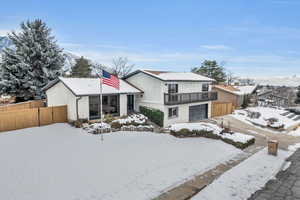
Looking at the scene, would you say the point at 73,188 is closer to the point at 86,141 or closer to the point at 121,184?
the point at 121,184

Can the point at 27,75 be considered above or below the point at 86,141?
above

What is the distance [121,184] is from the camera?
20.4ft

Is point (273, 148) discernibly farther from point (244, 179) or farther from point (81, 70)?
point (81, 70)

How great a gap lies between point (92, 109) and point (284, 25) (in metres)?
21.2

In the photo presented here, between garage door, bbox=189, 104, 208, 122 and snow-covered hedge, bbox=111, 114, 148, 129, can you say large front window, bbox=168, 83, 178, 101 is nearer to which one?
garage door, bbox=189, 104, 208, 122

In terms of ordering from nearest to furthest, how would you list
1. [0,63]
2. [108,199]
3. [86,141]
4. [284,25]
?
[108,199] < [86,141] < [284,25] < [0,63]

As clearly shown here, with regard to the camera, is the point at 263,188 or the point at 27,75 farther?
the point at 27,75

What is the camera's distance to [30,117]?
1360 cm

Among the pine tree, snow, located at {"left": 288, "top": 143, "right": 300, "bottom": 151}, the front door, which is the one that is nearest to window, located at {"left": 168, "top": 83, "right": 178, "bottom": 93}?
the front door

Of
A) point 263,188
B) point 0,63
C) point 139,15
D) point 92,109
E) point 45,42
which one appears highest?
point 139,15

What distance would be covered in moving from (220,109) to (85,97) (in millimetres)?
17636

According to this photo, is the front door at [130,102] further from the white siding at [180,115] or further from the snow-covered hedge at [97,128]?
the snow-covered hedge at [97,128]

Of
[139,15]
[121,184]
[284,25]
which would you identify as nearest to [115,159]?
[121,184]

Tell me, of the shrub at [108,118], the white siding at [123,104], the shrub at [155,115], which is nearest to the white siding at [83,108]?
the shrub at [108,118]
